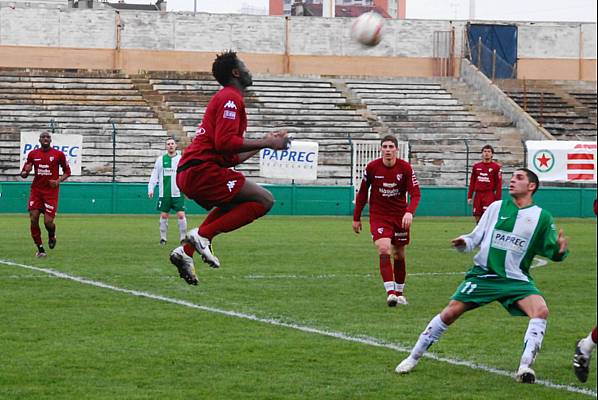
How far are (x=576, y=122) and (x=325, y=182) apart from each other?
38.8 feet

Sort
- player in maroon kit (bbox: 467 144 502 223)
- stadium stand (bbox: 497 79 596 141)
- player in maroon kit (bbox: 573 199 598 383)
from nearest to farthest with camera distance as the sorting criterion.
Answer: player in maroon kit (bbox: 573 199 598 383), player in maroon kit (bbox: 467 144 502 223), stadium stand (bbox: 497 79 596 141)

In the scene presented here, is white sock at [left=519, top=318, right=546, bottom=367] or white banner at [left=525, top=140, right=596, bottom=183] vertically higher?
white banner at [left=525, top=140, right=596, bottom=183]

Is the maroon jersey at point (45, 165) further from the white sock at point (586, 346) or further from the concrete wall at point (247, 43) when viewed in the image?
the concrete wall at point (247, 43)

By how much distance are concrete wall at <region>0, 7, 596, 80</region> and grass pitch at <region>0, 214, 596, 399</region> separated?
27060 mm

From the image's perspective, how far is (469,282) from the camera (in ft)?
31.0

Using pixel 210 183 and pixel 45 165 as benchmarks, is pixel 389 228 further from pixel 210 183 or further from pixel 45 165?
pixel 45 165

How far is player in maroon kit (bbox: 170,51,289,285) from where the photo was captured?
29.4 ft

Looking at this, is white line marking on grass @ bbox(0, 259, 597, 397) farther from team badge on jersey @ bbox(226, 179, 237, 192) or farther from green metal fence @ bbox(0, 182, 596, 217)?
green metal fence @ bbox(0, 182, 596, 217)

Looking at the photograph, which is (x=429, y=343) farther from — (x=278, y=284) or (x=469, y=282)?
(x=278, y=284)

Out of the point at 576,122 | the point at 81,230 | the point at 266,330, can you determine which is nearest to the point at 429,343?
the point at 266,330

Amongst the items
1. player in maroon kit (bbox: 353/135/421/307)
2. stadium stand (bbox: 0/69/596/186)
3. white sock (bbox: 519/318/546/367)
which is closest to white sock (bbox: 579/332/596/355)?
white sock (bbox: 519/318/546/367)

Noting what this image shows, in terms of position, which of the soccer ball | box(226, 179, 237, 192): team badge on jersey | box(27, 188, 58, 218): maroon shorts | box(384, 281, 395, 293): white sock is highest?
the soccer ball

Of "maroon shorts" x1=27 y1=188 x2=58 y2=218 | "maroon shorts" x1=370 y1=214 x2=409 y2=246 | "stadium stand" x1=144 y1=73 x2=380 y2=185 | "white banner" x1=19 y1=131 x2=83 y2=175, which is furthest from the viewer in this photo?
"stadium stand" x1=144 y1=73 x2=380 y2=185

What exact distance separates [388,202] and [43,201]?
26.8 feet
